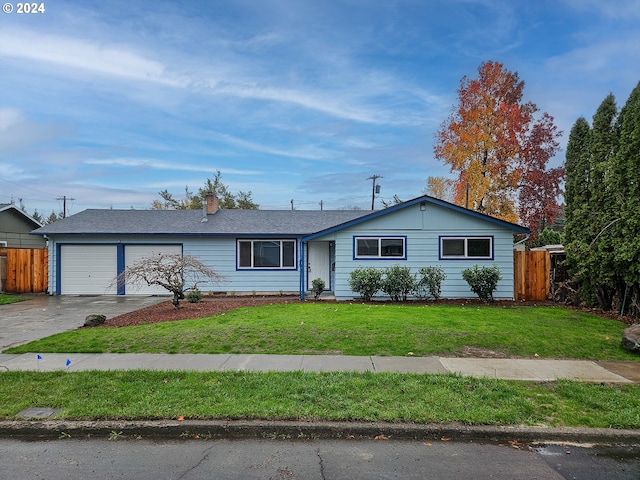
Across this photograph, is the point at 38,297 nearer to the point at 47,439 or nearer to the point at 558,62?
the point at 47,439

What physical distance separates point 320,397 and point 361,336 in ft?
11.4

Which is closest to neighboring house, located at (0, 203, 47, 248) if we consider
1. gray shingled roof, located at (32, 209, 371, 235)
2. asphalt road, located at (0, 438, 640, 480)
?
gray shingled roof, located at (32, 209, 371, 235)

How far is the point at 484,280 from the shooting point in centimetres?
1447

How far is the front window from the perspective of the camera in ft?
60.4

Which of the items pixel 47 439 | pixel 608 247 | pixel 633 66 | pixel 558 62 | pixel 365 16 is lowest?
pixel 47 439

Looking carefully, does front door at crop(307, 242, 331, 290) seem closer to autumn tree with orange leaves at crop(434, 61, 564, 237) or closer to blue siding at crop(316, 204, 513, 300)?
blue siding at crop(316, 204, 513, 300)

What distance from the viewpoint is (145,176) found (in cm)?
3027

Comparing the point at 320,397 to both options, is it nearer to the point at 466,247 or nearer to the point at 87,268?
the point at 466,247

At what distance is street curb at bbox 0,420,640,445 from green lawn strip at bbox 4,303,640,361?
3000mm

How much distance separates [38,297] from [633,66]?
22726 millimetres

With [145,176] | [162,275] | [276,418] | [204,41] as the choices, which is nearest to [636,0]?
[204,41]

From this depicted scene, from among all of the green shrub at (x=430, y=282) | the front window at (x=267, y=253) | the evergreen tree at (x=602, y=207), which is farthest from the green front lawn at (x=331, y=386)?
the front window at (x=267, y=253)

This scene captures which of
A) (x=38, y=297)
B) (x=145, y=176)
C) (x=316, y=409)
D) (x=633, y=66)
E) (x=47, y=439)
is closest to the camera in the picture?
(x=47, y=439)

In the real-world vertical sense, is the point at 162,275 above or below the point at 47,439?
above
